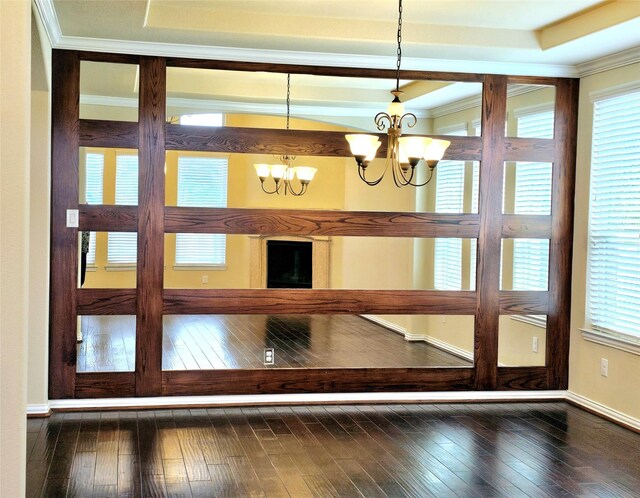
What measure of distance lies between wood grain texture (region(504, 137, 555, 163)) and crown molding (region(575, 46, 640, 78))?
55 cm

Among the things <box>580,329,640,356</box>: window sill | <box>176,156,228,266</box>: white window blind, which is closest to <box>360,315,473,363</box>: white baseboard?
<box>580,329,640,356</box>: window sill

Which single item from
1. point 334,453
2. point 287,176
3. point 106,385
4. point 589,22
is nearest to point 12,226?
point 334,453

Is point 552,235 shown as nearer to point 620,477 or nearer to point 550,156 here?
point 550,156

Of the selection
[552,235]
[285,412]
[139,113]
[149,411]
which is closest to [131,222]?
[139,113]

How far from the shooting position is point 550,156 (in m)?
5.67

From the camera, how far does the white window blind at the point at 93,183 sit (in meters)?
5.10

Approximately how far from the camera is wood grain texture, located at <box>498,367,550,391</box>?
5.70 m

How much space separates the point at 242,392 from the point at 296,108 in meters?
2.07

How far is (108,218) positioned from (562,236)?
10.9ft

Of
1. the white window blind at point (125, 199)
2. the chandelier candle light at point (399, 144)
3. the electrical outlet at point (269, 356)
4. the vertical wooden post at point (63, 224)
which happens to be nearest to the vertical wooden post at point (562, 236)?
the chandelier candle light at point (399, 144)

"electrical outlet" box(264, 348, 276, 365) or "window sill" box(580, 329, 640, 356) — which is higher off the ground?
"window sill" box(580, 329, 640, 356)

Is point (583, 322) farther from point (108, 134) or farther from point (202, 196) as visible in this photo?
point (108, 134)

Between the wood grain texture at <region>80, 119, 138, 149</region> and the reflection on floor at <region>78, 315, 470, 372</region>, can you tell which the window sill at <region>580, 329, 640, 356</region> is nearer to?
the reflection on floor at <region>78, 315, 470, 372</region>

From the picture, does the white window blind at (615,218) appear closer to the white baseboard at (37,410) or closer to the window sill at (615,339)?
the window sill at (615,339)
